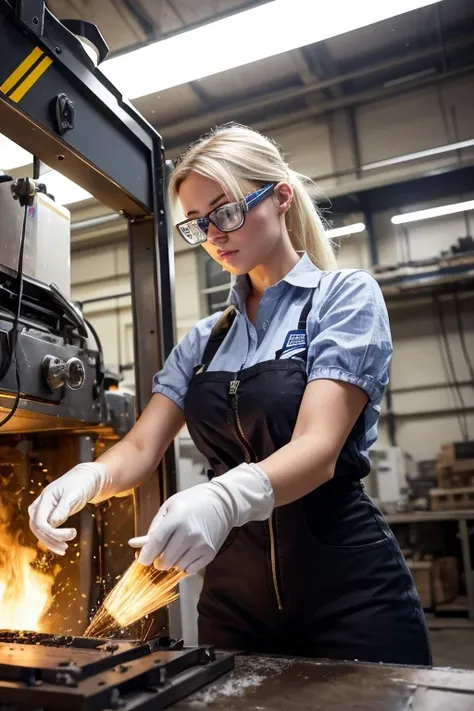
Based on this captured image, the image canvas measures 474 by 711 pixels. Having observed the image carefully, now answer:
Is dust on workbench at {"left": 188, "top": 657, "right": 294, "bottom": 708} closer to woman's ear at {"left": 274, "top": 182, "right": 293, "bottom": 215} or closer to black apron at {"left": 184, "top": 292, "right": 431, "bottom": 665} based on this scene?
black apron at {"left": 184, "top": 292, "right": 431, "bottom": 665}

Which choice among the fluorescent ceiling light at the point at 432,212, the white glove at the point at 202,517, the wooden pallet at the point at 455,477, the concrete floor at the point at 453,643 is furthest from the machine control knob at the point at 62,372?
the fluorescent ceiling light at the point at 432,212

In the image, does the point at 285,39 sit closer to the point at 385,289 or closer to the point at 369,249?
the point at 385,289

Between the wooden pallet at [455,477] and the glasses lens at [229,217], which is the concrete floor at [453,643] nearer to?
the wooden pallet at [455,477]

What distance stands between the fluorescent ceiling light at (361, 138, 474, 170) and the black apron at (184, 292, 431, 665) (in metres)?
4.53

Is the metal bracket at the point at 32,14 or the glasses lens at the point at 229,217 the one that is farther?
Result: the glasses lens at the point at 229,217

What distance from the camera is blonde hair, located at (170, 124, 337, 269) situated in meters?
1.42

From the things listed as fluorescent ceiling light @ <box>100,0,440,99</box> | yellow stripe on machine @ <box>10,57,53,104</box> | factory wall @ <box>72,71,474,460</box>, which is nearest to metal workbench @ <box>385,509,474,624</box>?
factory wall @ <box>72,71,474,460</box>

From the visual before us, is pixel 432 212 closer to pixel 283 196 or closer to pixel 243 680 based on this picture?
pixel 283 196

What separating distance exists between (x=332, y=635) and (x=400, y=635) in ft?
0.43

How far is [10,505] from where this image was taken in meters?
1.80

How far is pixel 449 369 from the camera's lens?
5.84 metres

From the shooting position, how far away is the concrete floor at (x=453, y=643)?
3.77 metres

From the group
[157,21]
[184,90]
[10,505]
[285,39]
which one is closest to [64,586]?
[10,505]

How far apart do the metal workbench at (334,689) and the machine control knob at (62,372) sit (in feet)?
2.52
